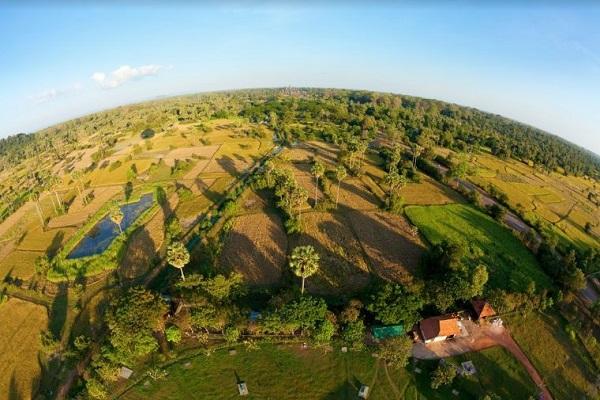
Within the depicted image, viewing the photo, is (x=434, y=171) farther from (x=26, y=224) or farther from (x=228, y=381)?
(x=26, y=224)

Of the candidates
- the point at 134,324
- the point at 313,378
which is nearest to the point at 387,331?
the point at 313,378

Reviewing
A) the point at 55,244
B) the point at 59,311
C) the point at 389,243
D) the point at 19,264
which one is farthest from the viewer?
the point at 55,244

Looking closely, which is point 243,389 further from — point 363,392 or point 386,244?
point 386,244

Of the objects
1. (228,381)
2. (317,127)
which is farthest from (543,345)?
(317,127)

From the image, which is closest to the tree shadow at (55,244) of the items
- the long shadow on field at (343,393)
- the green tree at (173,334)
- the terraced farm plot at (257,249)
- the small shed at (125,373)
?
the terraced farm plot at (257,249)

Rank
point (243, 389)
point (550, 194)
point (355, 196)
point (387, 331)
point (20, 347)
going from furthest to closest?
1. point (550, 194)
2. point (355, 196)
3. point (20, 347)
4. point (387, 331)
5. point (243, 389)

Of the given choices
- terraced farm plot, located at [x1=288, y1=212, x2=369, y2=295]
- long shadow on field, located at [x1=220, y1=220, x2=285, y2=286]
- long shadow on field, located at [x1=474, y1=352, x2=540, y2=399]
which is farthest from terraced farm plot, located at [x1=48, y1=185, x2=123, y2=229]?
long shadow on field, located at [x1=474, y1=352, x2=540, y2=399]

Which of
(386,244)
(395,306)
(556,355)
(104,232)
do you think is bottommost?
(556,355)

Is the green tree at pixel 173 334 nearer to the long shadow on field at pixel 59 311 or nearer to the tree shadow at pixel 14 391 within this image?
the tree shadow at pixel 14 391
